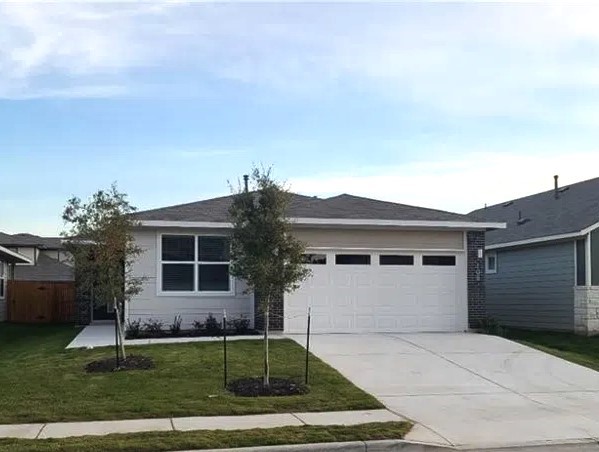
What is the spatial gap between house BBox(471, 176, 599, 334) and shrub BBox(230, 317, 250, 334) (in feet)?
28.5

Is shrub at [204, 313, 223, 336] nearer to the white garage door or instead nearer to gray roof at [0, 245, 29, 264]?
the white garage door

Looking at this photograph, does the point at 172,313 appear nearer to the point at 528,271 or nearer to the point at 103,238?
the point at 103,238

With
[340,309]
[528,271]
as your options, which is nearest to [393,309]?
[340,309]

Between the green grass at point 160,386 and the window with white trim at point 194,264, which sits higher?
the window with white trim at point 194,264

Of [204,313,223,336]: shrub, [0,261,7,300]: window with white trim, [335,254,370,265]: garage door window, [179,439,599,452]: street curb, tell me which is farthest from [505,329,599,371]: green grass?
[0,261,7,300]: window with white trim

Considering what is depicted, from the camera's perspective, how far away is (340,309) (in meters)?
19.8

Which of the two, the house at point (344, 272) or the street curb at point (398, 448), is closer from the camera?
the street curb at point (398, 448)

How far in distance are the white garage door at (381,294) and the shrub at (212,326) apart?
1.88 meters

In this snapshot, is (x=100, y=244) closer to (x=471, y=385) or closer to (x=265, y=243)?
(x=265, y=243)

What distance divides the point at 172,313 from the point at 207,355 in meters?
5.28

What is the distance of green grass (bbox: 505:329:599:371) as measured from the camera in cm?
1697

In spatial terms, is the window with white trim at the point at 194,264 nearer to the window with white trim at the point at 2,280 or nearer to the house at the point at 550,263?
the house at the point at 550,263

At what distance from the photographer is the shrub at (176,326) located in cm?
1977

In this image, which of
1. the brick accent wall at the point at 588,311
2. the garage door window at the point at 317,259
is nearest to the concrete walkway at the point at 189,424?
the garage door window at the point at 317,259
